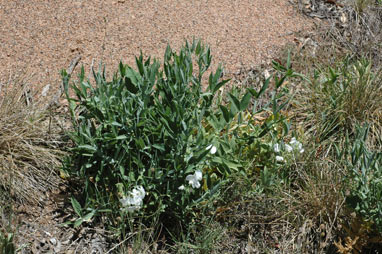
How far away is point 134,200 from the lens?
264 cm

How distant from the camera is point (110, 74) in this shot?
3510 mm

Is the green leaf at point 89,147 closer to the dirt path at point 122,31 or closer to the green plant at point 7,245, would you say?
the green plant at point 7,245

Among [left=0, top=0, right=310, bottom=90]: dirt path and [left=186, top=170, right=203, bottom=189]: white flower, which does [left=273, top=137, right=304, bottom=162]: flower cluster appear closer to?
[left=186, top=170, right=203, bottom=189]: white flower

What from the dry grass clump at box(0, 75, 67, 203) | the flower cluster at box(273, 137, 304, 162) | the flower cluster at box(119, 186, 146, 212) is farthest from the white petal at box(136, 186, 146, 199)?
the flower cluster at box(273, 137, 304, 162)

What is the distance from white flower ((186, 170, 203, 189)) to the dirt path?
4.11 feet

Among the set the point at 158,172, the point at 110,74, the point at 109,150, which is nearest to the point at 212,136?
the point at 158,172

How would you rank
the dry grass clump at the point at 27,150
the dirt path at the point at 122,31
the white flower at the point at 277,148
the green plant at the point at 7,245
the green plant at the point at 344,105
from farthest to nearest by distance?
the dirt path at the point at 122,31 → the green plant at the point at 344,105 → the white flower at the point at 277,148 → the dry grass clump at the point at 27,150 → the green plant at the point at 7,245

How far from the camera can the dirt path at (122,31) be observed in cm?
360

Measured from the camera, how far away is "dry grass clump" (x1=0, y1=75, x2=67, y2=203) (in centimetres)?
292

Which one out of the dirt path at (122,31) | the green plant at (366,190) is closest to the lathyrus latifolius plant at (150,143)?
the green plant at (366,190)

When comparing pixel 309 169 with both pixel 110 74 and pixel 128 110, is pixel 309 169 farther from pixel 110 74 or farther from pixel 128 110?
pixel 110 74

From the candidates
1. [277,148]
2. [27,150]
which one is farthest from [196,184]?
[27,150]

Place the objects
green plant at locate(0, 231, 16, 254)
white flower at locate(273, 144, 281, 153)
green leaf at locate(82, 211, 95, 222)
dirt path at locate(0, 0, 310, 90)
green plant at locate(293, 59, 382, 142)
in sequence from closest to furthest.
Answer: green plant at locate(0, 231, 16, 254) → green leaf at locate(82, 211, 95, 222) → white flower at locate(273, 144, 281, 153) → green plant at locate(293, 59, 382, 142) → dirt path at locate(0, 0, 310, 90)

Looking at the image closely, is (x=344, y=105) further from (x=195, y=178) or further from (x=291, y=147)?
(x=195, y=178)
